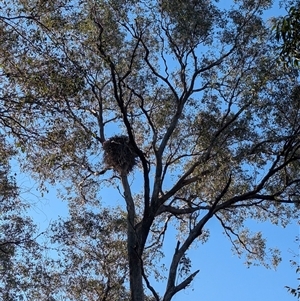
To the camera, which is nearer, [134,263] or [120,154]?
[134,263]

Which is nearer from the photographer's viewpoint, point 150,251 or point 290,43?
point 290,43

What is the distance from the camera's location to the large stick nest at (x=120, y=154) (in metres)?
12.8

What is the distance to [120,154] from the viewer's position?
12.8 meters

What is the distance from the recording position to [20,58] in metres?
8.54

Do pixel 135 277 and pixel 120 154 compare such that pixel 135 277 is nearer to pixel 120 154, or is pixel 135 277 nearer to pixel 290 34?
pixel 120 154

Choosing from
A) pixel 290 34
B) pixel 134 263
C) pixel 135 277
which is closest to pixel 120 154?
pixel 134 263

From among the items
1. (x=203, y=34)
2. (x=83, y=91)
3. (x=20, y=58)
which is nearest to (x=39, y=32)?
(x=20, y=58)

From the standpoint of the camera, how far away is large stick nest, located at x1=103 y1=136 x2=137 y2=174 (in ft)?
42.0

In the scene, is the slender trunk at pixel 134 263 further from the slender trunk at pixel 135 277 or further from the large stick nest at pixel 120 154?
the large stick nest at pixel 120 154

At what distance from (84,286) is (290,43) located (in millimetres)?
9301

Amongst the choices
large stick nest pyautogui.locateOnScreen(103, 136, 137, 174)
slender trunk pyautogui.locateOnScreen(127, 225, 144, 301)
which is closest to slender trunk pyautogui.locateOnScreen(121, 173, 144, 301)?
slender trunk pyautogui.locateOnScreen(127, 225, 144, 301)

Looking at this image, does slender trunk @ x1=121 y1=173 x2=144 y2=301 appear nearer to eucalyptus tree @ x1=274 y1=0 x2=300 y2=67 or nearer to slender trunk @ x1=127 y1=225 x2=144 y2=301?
slender trunk @ x1=127 y1=225 x2=144 y2=301

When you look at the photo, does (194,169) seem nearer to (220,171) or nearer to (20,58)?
(220,171)

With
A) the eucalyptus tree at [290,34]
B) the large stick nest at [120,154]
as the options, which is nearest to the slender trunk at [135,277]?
the large stick nest at [120,154]
